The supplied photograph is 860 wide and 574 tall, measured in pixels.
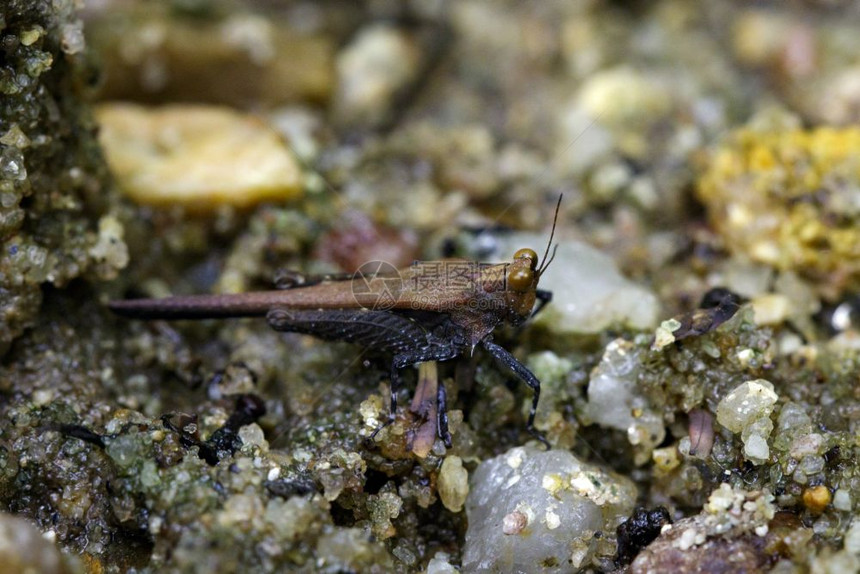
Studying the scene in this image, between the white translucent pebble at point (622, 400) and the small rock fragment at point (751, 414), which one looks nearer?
the small rock fragment at point (751, 414)

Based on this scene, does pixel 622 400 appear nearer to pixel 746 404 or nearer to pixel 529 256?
pixel 746 404

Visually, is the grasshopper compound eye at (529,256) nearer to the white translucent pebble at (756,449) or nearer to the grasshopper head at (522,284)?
the grasshopper head at (522,284)

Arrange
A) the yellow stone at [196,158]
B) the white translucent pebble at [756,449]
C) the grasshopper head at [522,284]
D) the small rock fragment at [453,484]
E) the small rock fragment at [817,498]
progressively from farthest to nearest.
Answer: the yellow stone at [196,158]
the grasshopper head at [522,284]
the small rock fragment at [453,484]
the white translucent pebble at [756,449]
the small rock fragment at [817,498]

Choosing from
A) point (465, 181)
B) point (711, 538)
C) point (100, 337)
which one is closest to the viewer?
point (711, 538)

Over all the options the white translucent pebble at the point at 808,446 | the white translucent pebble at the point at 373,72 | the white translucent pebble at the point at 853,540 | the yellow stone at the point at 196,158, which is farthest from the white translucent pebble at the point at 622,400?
the white translucent pebble at the point at 373,72

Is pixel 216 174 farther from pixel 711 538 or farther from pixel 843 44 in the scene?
pixel 843 44

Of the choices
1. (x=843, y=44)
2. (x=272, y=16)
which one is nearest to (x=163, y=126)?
(x=272, y=16)
